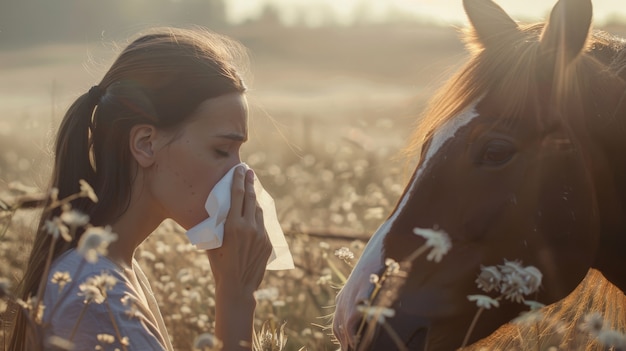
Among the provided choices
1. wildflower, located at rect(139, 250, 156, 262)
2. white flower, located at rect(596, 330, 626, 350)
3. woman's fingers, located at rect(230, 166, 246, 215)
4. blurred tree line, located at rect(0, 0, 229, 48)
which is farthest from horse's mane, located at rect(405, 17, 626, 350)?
blurred tree line, located at rect(0, 0, 229, 48)

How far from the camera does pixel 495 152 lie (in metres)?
2.99

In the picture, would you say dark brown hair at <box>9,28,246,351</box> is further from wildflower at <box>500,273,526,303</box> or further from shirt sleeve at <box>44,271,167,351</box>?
wildflower at <box>500,273,526,303</box>

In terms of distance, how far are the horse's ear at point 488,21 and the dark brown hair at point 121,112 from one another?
993 millimetres

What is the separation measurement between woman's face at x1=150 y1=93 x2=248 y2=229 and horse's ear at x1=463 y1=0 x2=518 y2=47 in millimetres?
1026

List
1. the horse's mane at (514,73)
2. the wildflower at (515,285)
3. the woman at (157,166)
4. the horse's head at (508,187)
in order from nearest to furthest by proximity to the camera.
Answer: the wildflower at (515,285) → the horse's head at (508,187) → the horse's mane at (514,73) → the woman at (157,166)

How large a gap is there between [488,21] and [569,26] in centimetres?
50

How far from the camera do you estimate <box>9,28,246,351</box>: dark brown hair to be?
3.29 m

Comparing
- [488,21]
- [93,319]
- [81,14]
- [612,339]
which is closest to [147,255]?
[93,319]

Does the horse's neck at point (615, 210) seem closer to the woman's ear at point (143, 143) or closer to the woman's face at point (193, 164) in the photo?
the woman's face at point (193, 164)

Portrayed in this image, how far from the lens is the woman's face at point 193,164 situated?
10.8 feet

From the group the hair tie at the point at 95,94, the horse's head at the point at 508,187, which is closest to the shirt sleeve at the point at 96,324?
the horse's head at the point at 508,187

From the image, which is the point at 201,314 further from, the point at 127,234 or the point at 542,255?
the point at 542,255

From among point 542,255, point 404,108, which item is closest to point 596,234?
point 542,255

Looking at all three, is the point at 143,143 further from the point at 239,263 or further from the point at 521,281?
the point at 521,281
